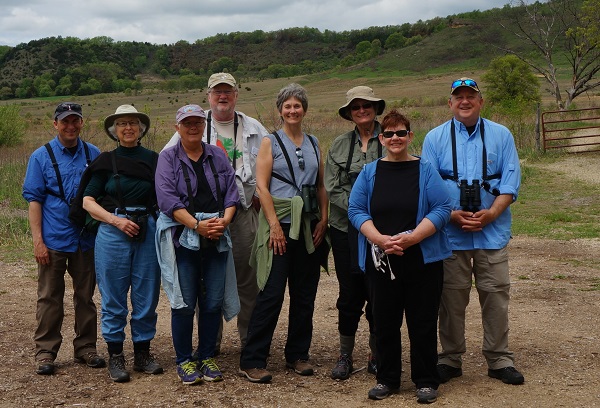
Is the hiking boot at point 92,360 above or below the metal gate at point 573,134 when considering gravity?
below

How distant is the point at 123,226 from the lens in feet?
16.2

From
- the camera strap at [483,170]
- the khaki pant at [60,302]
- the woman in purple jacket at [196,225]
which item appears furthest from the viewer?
the khaki pant at [60,302]

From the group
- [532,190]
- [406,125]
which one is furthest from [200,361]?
[532,190]

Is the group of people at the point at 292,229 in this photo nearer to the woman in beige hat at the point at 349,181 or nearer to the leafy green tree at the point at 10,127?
the woman in beige hat at the point at 349,181

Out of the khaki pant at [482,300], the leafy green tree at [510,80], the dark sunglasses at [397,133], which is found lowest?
the khaki pant at [482,300]

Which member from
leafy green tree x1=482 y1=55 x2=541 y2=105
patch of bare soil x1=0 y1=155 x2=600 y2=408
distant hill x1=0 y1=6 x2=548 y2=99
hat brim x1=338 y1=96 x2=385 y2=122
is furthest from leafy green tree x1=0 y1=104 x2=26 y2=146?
distant hill x1=0 y1=6 x2=548 y2=99

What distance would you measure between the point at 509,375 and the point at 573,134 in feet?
74.4

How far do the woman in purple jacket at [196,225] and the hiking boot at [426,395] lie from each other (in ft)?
4.52

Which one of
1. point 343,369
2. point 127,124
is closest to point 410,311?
point 343,369

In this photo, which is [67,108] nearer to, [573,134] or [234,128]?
[234,128]

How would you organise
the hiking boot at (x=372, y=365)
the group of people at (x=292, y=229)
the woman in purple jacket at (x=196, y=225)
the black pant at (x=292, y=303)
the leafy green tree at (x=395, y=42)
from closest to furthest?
the group of people at (x=292, y=229) → the woman in purple jacket at (x=196, y=225) → the black pant at (x=292, y=303) → the hiking boot at (x=372, y=365) → the leafy green tree at (x=395, y=42)

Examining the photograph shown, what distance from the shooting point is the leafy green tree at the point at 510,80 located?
3525cm

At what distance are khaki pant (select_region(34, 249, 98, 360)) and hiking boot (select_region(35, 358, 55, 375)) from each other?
1.2 inches

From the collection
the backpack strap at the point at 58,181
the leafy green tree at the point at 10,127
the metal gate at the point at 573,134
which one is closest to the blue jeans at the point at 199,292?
the backpack strap at the point at 58,181
